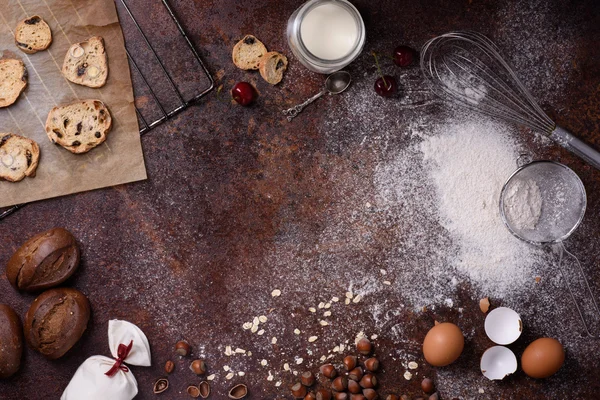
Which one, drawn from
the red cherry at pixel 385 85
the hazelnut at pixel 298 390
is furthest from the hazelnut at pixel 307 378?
the red cherry at pixel 385 85

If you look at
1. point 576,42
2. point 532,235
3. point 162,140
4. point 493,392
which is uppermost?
point 576,42

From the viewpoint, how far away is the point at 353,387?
5.67 ft

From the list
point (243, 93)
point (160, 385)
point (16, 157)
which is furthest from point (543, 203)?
point (16, 157)

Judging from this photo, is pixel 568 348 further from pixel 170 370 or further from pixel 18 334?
pixel 18 334

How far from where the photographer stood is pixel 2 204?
5.51 feet

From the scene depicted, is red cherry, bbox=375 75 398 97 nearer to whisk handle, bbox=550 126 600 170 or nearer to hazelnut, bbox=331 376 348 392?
whisk handle, bbox=550 126 600 170

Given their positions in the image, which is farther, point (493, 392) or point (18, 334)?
point (493, 392)

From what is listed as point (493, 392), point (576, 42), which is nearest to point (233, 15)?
point (576, 42)

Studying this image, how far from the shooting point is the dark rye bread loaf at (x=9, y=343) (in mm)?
1617

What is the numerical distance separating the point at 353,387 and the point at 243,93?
0.90 m

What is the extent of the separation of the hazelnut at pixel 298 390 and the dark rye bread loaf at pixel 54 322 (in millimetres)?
618

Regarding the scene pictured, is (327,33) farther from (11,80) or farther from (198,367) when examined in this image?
(198,367)

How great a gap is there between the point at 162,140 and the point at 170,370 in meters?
0.66

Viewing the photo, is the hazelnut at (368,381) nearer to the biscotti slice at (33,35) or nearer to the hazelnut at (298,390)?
the hazelnut at (298,390)
